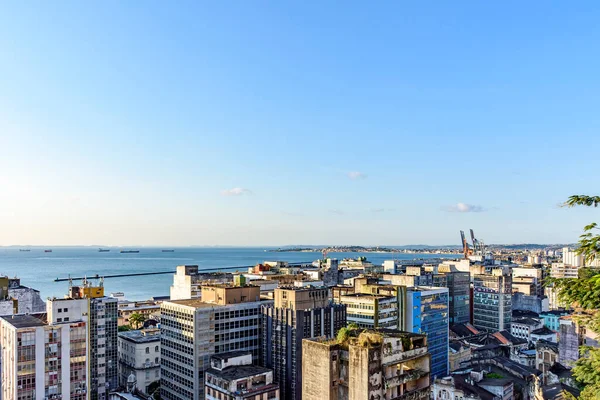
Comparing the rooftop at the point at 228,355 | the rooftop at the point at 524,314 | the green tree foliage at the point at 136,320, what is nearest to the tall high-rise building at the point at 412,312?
the rooftop at the point at 228,355

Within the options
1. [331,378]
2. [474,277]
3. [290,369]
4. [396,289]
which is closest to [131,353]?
[290,369]

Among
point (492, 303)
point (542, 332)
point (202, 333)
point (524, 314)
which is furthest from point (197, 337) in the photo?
point (524, 314)

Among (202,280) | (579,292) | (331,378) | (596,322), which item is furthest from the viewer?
(202,280)

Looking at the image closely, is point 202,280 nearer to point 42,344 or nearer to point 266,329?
point 266,329

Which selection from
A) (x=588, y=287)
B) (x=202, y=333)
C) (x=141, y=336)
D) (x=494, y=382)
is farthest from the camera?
(x=141, y=336)

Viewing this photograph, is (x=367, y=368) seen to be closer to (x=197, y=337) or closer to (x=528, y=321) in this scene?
(x=197, y=337)

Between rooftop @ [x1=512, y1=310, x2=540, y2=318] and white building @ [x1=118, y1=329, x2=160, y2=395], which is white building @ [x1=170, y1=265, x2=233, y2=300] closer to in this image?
white building @ [x1=118, y1=329, x2=160, y2=395]

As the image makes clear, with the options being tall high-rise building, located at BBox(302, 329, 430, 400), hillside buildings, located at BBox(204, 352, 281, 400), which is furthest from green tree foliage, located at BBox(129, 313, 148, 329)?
tall high-rise building, located at BBox(302, 329, 430, 400)
